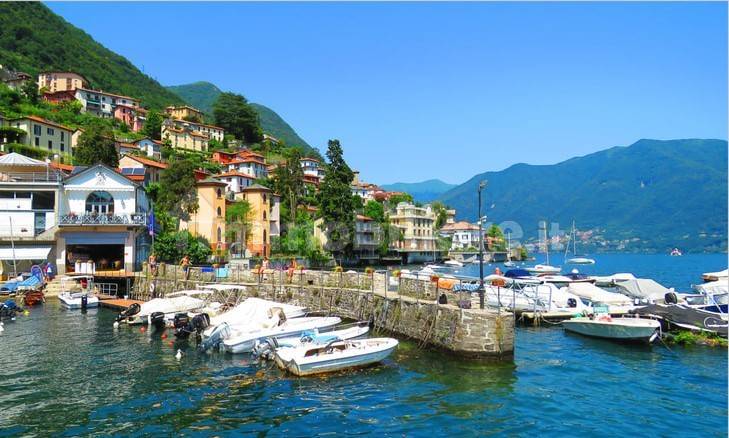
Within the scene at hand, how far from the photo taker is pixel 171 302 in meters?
31.1

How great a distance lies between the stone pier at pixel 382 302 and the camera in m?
20.9

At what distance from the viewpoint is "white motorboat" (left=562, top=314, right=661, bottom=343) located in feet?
81.0

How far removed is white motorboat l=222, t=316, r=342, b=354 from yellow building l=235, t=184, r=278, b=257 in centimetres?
4672

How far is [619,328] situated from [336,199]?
194 ft

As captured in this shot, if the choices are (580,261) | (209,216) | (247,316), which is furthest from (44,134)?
(580,261)

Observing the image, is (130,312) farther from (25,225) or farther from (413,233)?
(413,233)

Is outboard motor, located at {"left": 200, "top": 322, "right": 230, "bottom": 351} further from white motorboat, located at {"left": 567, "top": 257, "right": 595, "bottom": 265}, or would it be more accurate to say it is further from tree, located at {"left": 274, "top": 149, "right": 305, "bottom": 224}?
white motorboat, located at {"left": 567, "top": 257, "right": 595, "bottom": 265}

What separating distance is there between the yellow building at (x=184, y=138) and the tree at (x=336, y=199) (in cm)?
4398

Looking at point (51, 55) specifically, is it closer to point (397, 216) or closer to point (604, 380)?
point (397, 216)

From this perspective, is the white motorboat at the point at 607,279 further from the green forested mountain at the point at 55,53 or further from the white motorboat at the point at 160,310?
the green forested mountain at the point at 55,53

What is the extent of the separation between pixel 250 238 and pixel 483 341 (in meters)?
54.0

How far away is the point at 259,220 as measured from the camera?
235 ft

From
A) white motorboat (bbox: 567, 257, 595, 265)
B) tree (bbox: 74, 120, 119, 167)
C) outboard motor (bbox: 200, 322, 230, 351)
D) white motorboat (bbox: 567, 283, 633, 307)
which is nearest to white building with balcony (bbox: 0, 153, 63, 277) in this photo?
tree (bbox: 74, 120, 119, 167)

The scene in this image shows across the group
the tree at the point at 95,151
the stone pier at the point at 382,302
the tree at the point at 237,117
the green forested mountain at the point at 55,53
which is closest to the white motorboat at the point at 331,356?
the stone pier at the point at 382,302
